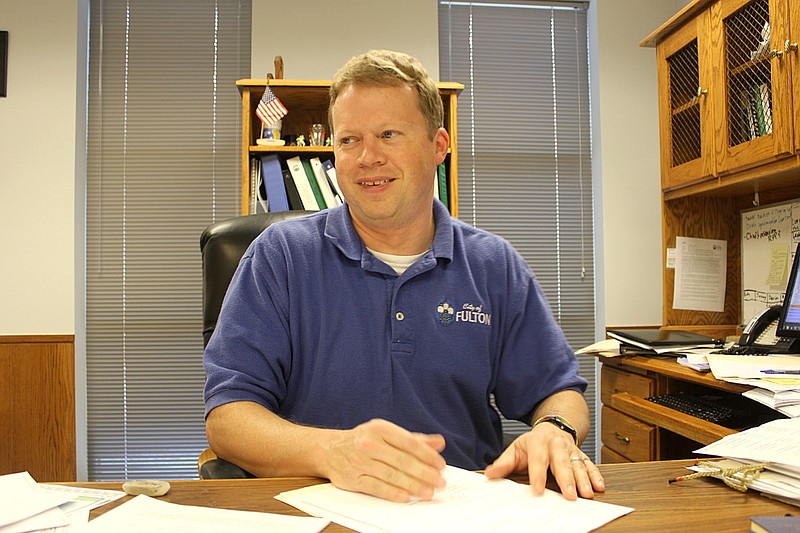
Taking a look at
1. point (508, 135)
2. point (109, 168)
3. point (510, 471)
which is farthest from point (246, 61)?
point (510, 471)

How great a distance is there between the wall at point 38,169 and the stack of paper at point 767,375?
108 inches

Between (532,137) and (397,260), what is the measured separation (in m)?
2.29

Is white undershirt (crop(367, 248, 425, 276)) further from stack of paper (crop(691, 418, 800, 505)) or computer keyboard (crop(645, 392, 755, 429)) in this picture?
computer keyboard (crop(645, 392, 755, 429))

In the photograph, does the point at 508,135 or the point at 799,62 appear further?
the point at 508,135

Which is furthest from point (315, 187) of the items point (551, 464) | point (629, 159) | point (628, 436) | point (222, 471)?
point (551, 464)

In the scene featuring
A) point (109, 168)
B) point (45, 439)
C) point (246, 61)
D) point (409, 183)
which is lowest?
point (45, 439)

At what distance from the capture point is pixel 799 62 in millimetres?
1978

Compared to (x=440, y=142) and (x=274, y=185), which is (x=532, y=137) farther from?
(x=440, y=142)

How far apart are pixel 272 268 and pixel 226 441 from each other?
36 cm

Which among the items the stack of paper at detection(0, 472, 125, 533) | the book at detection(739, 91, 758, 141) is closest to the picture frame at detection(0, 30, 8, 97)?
the stack of paper at detection(0, 472, 125, 533)

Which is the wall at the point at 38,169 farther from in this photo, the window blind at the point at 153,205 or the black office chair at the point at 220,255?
the black office chair at the point at 220,255

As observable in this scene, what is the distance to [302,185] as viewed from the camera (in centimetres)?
275

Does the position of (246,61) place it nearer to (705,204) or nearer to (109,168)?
(109,168)

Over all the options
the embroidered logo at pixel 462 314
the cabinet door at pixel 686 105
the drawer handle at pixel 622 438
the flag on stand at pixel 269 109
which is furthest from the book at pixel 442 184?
the embroidered logo at pixel 462 314
